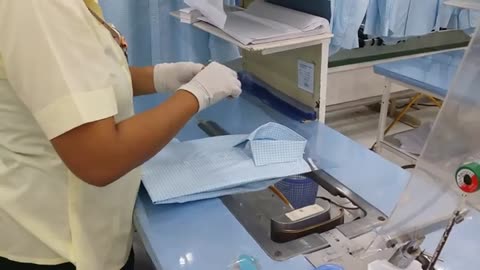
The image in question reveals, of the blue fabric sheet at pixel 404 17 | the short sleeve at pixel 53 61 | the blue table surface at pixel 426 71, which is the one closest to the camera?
the short sleeve at pixel 53 61

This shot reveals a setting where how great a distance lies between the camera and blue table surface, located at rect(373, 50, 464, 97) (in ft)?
6.93

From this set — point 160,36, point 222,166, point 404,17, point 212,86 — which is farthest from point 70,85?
point 404,17

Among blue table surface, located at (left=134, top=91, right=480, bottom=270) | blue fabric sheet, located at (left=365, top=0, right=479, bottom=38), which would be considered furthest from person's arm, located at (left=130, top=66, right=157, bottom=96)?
blue fabric sheet, located at (left=365, top=0, right=479, bottom=38)

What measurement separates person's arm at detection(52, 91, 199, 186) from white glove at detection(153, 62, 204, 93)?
15.2 inches

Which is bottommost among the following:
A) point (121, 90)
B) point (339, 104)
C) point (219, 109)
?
point (339, 104)

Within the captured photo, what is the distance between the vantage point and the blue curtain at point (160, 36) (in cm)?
179

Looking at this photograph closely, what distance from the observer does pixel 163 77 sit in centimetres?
124

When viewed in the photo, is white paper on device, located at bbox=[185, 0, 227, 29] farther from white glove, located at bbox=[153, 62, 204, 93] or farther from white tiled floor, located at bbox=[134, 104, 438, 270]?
white tiled floor, located at bbox=[134, 104, 438, 270]

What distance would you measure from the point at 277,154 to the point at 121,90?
0.45m

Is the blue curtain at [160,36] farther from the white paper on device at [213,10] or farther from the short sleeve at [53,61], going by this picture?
the short sleeve at [53,61]

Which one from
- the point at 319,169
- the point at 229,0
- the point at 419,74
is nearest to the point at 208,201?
the point at 319,169

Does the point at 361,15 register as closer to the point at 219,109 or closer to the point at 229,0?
the point at 229,0

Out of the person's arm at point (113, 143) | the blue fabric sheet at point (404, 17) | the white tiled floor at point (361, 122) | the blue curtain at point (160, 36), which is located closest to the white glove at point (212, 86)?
the person's arm at point (113, 143)

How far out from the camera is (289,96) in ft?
5.18
